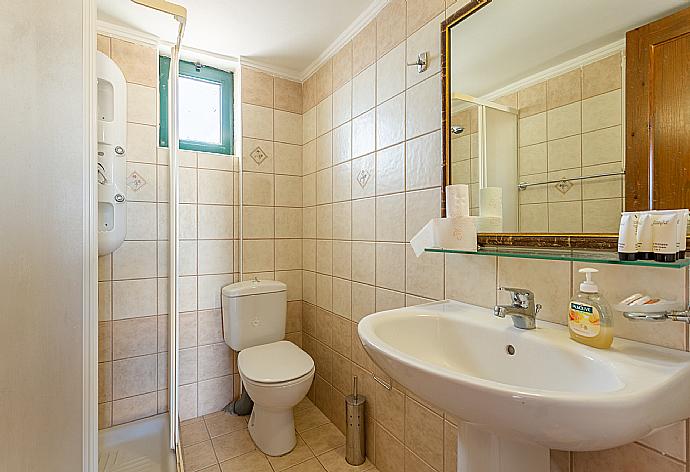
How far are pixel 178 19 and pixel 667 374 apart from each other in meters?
1.93

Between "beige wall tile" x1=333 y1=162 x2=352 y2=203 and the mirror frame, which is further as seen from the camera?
"beige wall tile" x1=333 y1=162 x2=352 y2=203

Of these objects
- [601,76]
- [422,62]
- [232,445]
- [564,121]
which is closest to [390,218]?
[422,62]

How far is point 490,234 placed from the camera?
3.58 feet

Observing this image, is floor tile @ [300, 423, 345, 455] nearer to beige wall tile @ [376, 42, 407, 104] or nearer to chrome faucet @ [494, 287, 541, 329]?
chrome faucet @ [494, 287, 541, 329]

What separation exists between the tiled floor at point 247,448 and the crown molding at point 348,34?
2158mm

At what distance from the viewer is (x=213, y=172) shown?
205cm

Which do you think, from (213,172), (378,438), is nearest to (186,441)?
(378,438)

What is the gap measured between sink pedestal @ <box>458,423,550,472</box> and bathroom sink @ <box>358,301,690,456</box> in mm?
109

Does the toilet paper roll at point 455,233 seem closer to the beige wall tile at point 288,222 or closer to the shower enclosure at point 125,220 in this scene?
the shower enclosure at point 125,220

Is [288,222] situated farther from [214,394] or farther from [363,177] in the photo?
[214,394]

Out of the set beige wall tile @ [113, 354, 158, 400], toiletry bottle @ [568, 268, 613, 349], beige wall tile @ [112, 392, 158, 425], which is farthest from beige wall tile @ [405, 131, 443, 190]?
beige wall tile @ [112, 392, 158, 425]

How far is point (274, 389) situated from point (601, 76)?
163 cm

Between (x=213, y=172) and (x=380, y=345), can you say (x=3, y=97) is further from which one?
(x=213, y=172)

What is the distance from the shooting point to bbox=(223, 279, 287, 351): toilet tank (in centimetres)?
193
